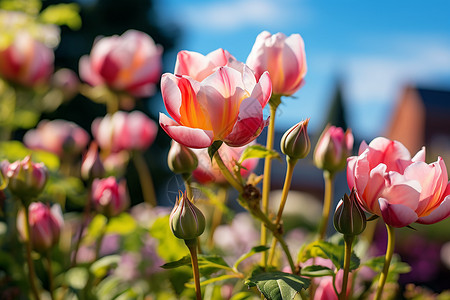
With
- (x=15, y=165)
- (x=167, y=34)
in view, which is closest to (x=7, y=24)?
(x=15, y=165)

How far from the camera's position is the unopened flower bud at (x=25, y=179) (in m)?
0.56

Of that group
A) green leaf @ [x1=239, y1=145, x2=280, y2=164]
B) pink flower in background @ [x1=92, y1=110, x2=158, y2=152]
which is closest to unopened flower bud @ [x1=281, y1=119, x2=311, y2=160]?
green leaf @ [x1=239, y1=145, x2=280, y2=164]

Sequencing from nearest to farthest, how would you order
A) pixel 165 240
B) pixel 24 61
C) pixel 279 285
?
1. pixel 279 285
2. pixel 165 240
3. pixel 24 61

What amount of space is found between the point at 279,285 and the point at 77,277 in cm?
40

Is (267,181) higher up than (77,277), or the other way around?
(267,181)

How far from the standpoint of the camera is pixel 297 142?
0.50 m

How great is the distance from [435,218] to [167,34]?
1185 cm

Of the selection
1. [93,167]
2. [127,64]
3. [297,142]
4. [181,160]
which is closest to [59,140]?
[127,64]

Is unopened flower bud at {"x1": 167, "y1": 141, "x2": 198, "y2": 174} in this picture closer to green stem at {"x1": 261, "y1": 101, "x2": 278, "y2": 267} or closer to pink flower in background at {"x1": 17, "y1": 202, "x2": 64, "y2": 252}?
green stem at {"x1": 261, "y1": 101, "x2": 278, "y2": 267}

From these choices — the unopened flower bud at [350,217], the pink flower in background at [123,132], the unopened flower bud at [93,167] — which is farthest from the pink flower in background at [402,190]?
the pink flower in background at [123,132]

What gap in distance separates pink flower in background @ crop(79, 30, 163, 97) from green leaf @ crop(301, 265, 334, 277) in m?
0.68

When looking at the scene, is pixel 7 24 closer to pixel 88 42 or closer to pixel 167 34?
pixel 88 42

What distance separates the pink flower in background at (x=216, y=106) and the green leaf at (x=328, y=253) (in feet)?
0.49

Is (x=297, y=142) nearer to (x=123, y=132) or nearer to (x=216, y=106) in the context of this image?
(x=216, y=106)
